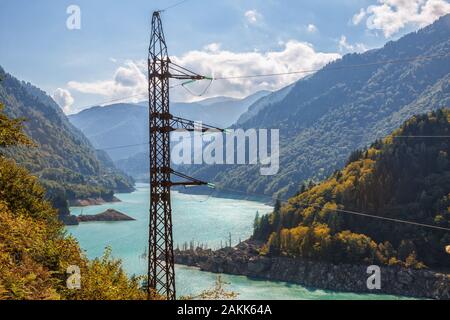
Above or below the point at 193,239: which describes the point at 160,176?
above

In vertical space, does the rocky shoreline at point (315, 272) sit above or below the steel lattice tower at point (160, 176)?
below

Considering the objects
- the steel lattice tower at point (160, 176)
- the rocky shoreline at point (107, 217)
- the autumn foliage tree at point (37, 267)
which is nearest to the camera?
the autumn foliage tree at point (37, 267)

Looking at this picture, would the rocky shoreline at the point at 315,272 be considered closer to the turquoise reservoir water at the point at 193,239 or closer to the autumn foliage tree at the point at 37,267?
the turquoise reservoir water at the point at 193,239

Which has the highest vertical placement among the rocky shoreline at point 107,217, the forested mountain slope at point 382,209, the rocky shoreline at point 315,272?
the forested mountain slope at point 382,209

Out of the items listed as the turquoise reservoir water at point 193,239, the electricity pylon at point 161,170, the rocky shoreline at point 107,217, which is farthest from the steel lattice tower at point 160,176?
the rocky shoreline at point 107,217

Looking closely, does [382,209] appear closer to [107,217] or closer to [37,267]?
[37,267]

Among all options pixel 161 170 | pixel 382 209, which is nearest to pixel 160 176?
pixel 161 170

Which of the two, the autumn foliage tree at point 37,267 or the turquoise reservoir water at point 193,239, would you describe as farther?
the turquoise reservoir water at point 193,239
